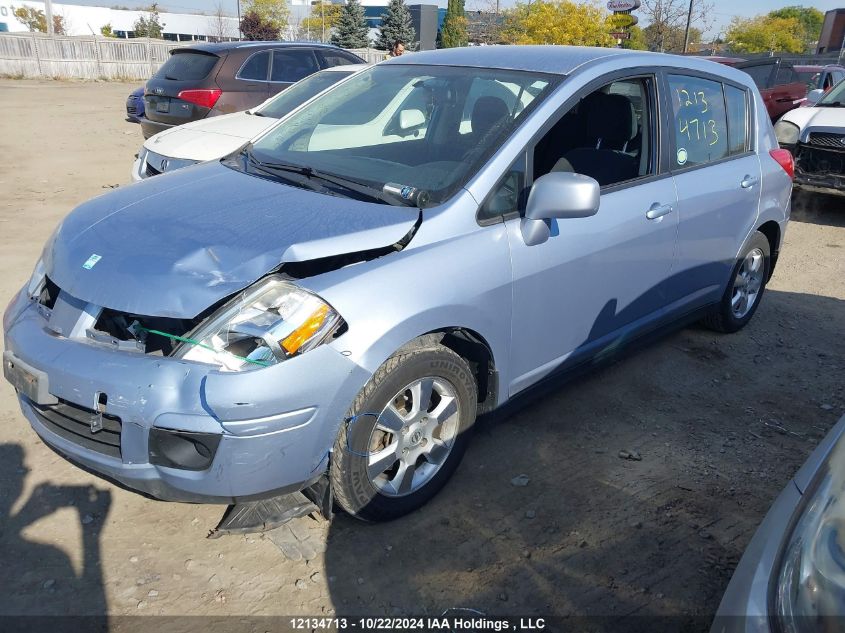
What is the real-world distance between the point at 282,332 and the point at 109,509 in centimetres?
130

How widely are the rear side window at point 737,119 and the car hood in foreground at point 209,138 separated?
361 cm

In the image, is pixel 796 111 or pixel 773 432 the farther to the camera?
pixel 796 111

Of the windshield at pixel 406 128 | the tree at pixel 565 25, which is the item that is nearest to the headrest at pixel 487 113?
the windshield at pixel 406 128

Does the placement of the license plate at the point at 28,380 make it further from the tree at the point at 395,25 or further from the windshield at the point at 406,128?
the tree at the point at 395,25

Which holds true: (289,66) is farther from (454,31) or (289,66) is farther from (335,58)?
(454,31)

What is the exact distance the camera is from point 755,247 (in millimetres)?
4875

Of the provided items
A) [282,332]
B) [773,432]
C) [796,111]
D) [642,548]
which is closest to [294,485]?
[282,332]

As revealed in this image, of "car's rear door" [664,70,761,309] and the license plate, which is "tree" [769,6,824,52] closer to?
"car's rear door" [664,70,761,309]

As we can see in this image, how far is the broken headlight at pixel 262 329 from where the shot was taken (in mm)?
2414

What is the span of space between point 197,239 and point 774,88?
40.4 feet

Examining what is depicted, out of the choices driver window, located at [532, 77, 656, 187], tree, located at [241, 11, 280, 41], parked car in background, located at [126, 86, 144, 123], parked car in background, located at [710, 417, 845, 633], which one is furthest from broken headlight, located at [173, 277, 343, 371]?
tree, located at [241, 11, 280, 41]

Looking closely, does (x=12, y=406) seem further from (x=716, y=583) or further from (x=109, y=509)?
(x=716, y=583)

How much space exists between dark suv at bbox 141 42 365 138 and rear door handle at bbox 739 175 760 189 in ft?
20.5

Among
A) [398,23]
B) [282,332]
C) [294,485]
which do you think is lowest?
[294,485]
